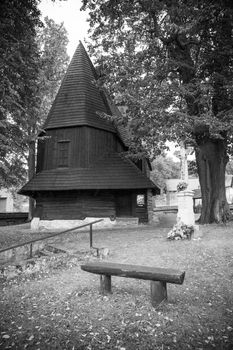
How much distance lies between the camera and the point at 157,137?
14.3 meters

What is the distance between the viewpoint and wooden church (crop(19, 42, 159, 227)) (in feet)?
60.1

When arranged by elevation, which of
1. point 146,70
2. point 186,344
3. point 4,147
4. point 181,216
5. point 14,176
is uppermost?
point 146,70

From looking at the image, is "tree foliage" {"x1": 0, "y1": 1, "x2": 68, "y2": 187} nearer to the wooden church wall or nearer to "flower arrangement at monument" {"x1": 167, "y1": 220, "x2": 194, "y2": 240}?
the wooden church wall

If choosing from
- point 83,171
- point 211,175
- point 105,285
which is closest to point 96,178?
point 83,171

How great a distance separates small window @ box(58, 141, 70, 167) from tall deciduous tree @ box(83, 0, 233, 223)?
4.99m

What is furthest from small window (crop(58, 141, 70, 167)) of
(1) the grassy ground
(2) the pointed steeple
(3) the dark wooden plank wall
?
(1) the grassy ground

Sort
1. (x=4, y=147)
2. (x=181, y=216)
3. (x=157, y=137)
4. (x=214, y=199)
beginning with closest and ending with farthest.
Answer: (x=4, y=147) < (x=181, y=216) < (x=157, y=137) < (x=214, y=199)

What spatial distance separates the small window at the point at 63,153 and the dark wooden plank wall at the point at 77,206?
213 cm

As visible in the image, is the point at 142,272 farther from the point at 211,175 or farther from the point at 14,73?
the point at 211,175

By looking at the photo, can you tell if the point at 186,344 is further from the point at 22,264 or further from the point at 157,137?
the point at 157,137

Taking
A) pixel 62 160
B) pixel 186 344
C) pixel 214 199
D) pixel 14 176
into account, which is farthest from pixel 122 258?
pixel 62 160

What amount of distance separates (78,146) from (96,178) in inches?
109

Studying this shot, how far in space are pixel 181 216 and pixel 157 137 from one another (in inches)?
177

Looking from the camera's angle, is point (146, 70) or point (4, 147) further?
point (146, 70)
